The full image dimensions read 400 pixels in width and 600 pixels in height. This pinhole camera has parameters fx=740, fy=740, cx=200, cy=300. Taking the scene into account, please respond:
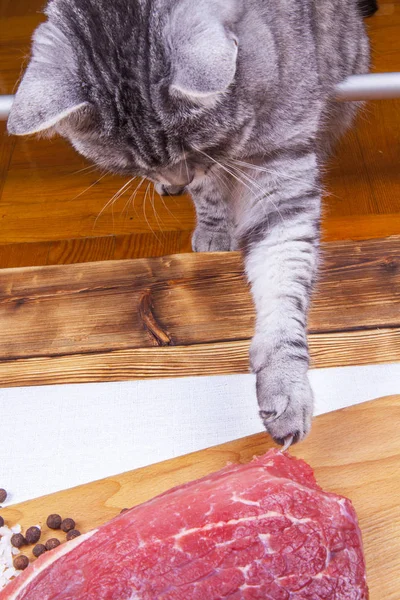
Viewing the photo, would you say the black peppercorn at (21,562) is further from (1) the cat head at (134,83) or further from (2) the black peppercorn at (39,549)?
(1) the cat head at (134,83)

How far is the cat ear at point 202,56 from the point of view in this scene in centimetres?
90

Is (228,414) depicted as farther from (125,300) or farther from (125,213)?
(125,213)

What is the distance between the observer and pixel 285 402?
1.14 metres

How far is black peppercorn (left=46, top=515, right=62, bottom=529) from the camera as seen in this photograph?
1.03 metres

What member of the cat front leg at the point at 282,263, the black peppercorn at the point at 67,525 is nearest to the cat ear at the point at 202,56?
the cat front leg at the point at 282,263

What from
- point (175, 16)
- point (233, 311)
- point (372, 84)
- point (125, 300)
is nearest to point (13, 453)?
point (125, 300)

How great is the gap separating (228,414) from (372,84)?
2.38ft

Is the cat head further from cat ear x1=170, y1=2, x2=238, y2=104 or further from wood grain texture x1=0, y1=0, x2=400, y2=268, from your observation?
wood grain texture x1=0, y1=0, x2=400, y2=268

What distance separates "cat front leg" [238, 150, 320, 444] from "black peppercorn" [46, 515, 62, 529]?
35 cm

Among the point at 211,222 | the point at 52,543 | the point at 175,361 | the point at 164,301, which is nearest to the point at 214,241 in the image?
the point at 211,222

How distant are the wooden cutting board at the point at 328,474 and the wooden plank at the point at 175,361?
0.42 feet

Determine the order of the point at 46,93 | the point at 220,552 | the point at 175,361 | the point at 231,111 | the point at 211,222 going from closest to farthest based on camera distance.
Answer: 1. the point at 220,552
2. the point at 46,93
3. the point at 231,111
4. the point at 175,361
5. the point at 211,222

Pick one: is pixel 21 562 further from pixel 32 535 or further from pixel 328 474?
pixel 328 474

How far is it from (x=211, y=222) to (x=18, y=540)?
93cm
